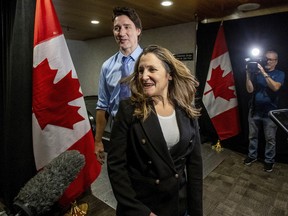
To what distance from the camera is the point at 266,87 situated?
320 centimetres

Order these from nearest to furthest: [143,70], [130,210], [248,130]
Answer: [130,210] < [143,70] < [248,130]

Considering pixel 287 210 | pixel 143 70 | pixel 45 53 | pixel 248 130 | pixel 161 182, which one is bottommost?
pixel 287 210

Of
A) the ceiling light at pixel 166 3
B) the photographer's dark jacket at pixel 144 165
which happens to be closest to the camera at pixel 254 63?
the ceiling light at pixel 166 3

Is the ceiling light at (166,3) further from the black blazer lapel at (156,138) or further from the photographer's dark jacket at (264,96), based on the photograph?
the black blazer lapel at (156,138)

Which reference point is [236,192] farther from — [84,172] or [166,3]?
[166,3]

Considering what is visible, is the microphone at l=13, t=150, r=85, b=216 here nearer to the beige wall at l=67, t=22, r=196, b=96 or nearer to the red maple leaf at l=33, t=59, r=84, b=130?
the red maple leaf at l=33, t=59, r=84, b=130

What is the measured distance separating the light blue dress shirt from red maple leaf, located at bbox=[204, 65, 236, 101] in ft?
7.58

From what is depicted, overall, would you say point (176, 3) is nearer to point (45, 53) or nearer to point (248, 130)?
point (45, 53)

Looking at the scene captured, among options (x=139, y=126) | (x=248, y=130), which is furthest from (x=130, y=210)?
(x=248, y=130)

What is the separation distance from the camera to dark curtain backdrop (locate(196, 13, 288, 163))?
130 inches

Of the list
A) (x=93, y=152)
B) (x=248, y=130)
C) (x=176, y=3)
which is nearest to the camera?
(x=93, y=152)

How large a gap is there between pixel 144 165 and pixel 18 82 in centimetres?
123

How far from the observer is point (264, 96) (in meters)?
3.20

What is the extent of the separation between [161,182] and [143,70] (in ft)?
1.85
